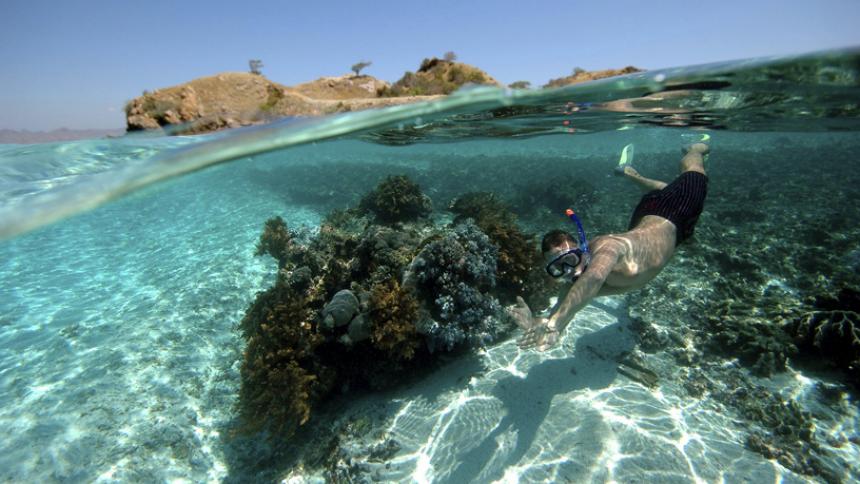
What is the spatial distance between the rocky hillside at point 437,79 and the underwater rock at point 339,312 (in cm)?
784

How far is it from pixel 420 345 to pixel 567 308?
2.73 m

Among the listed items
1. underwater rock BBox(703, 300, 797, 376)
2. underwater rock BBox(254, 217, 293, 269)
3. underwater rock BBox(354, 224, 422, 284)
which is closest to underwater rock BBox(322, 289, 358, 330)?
underwater rock BBox(354, 224, 422, 284)

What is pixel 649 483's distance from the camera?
367 centimetres

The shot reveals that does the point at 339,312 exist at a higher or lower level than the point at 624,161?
lower

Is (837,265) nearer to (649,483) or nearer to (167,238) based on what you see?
(649,483)

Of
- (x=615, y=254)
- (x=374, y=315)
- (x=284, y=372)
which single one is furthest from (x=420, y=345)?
(x=615, y=254)

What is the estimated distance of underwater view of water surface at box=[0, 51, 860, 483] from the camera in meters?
4.34

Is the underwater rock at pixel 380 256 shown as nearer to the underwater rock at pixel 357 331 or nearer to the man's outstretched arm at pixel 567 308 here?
the underwater rock at pixel 357 331

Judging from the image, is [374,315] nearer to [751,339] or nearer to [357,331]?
[357,331]

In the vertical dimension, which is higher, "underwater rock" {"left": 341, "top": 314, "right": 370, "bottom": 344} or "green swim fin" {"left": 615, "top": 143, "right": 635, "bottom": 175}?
"green swim fin" {"left": 615, "top": 143, "right": 635, "bottom": 175}

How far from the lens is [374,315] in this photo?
5.05m

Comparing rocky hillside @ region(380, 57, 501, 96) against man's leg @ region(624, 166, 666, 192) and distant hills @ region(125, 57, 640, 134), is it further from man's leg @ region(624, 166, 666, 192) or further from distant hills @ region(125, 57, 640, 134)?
man's leg @ region(624, 166, 666, 192)

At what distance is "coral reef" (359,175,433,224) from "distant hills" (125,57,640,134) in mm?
2458

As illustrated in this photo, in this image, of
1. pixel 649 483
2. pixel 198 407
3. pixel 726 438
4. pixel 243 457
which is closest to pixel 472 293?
pixel 649 483
